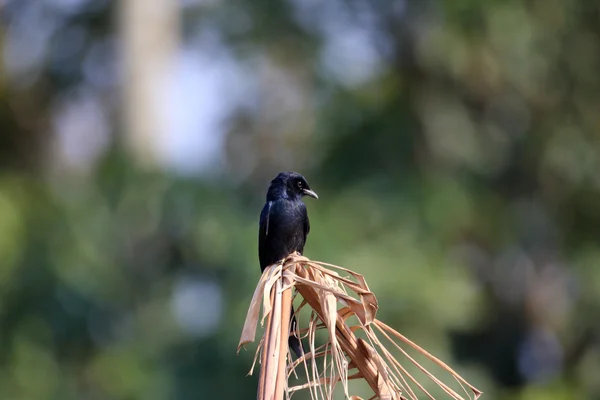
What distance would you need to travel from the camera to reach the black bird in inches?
180

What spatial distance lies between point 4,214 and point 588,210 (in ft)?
27.2

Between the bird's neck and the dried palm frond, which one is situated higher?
the bird's neck

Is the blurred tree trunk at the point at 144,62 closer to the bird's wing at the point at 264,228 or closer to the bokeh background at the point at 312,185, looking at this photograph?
the bokeh background at the point at 312,185

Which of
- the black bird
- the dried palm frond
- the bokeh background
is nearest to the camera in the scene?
the dried palm frond

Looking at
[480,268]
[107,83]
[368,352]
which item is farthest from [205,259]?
[368,352]

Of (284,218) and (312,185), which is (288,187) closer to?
(284,218)

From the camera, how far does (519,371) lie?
45.4ft

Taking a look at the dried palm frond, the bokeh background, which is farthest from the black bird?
the bokeh background

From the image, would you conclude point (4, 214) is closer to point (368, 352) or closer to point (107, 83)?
point (107, 83)

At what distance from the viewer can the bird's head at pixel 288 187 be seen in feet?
15.1

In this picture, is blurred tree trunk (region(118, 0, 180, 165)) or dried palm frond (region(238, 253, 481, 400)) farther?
blurred tree trunk (region(118, 0, 180, 165))

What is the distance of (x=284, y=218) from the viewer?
180 inches

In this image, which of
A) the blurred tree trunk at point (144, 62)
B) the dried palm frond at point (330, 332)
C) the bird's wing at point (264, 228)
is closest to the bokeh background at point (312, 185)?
the blurred tree trunk at point (144, 62)

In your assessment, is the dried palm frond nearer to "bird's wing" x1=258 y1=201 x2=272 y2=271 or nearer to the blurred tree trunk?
"bird's wing" x1=258 y1=201 x2=272 y2=271
